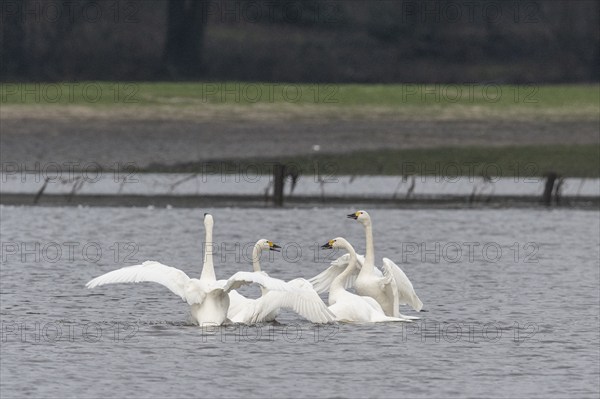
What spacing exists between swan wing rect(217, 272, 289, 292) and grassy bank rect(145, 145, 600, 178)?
78.8ft

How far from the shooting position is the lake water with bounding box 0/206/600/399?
16.5 m

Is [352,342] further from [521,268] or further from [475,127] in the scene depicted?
[475,127]

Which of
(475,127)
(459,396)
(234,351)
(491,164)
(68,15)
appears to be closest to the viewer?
(459,396)

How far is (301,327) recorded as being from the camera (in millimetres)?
20062

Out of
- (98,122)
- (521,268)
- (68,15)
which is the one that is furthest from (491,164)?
(68,15)

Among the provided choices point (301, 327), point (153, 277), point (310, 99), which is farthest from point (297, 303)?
point (310, 99)

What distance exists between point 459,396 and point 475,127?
109 ft

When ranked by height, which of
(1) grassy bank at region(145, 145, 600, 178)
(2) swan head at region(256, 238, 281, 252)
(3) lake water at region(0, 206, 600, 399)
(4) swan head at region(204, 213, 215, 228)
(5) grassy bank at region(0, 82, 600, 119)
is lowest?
(3) lake water at region(0, 206, 600, 399)

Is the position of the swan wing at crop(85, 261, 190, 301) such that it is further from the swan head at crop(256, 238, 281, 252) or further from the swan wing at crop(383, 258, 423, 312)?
the swan wing at crop(383, 258, 423, 312)

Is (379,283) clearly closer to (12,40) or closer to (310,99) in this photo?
(310,99)

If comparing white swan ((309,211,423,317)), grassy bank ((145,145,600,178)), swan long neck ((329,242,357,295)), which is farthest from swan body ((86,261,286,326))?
grassy bank ((145,145,600,178))

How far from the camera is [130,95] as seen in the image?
50.8 m

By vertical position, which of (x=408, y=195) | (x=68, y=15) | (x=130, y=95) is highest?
(x=68, y=15)

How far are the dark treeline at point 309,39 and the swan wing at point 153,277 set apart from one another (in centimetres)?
3750
